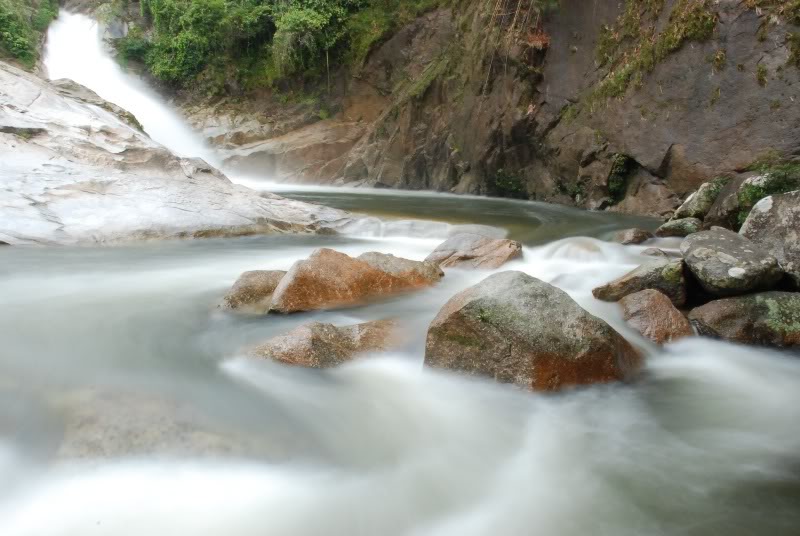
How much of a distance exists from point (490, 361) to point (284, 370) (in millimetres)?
1293

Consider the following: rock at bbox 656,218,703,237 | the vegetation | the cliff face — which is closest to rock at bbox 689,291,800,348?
rock at bbox 656,218,703,237

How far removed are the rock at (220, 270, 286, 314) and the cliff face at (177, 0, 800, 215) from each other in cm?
662

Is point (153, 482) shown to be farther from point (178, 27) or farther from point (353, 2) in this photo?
point (178, 27)

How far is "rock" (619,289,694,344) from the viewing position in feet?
13.3

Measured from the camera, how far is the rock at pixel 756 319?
154 inches

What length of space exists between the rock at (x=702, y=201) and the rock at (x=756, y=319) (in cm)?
327

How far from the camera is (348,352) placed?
3670 millimetres

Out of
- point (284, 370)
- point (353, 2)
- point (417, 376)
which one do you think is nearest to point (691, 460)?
point (417, 376)

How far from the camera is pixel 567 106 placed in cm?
1050

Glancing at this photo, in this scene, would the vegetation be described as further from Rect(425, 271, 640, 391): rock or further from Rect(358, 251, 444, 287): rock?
Rect(425, 271, 640, 391): rock

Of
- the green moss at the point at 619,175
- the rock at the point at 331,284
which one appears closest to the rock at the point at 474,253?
the rock at the point at 331,284

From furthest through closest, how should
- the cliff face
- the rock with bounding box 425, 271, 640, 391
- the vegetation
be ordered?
the vegetation < the cliff face < the rock with bounding box 425, 271, 640, 391

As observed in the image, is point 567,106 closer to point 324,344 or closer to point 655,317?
point 655,317

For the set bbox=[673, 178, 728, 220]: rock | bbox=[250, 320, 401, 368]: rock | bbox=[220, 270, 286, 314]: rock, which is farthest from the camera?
bbox=[673, 178, 728, 220]: rock
